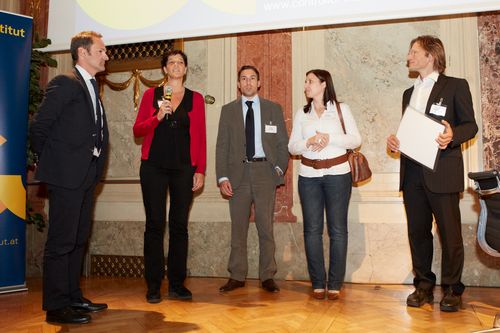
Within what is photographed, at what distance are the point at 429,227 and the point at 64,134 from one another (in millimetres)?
2315

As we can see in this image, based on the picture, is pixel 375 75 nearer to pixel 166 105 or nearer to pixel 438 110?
pixel 438 110

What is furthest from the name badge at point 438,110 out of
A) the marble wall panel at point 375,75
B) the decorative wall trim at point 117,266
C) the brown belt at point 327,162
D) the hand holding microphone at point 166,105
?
the decorative wall trim at point 117,266

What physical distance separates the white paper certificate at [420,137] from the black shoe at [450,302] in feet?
2.58

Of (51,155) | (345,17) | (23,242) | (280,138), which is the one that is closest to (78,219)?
(51,155)

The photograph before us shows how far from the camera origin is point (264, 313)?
284 centimetres

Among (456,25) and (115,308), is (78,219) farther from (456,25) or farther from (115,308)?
(456,25)

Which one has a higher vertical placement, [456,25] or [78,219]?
[456,25]

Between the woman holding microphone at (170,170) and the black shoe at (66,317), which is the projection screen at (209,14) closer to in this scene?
the woman holding microphone at (170,170)

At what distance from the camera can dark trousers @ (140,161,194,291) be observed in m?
3.17

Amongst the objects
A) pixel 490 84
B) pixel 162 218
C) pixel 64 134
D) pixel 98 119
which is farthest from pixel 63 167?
pixel 490 84

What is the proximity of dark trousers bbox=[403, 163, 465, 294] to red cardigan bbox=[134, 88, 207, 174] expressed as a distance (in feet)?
4.63

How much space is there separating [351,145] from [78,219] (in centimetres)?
184

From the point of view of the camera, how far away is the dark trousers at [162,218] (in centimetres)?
317

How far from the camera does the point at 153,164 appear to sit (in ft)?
10.4
